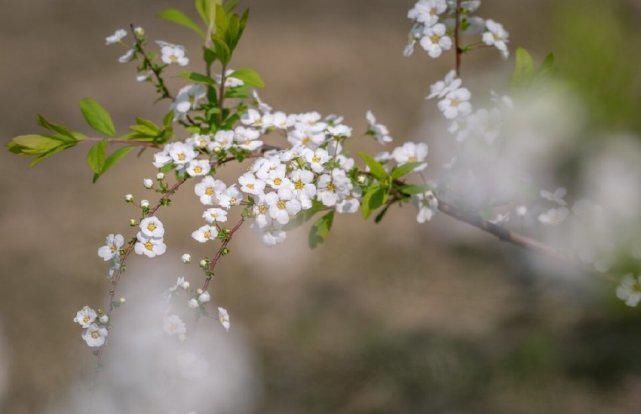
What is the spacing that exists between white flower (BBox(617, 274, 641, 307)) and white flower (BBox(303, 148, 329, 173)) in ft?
1.56

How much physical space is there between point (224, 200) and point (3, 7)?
312cm

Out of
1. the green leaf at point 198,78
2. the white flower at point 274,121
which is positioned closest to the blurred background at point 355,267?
the white flower at point 274,121

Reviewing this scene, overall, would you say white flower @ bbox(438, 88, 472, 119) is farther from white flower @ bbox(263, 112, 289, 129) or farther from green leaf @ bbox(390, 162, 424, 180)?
white flower @ bbox(263, 112, 289, 129)

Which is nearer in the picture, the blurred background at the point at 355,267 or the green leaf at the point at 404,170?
the green leaf at the point at 404,170

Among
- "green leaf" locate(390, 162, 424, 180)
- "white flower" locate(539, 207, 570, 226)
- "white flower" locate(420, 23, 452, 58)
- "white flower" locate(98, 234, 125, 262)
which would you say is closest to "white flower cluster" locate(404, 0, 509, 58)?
"white flower" locate(420, 23, 452, 58)

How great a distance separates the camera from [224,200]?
0.86 m

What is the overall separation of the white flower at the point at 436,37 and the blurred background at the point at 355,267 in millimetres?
328

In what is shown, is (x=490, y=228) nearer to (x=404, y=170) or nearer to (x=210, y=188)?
(x=404, y=170)

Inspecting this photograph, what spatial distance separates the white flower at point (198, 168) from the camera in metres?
0.90

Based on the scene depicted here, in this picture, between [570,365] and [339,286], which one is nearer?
[570,365]

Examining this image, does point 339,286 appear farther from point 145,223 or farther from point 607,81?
point 145,223

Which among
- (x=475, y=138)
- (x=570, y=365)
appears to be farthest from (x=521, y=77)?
(x=570, y=365)

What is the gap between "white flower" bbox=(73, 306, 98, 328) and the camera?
84cm

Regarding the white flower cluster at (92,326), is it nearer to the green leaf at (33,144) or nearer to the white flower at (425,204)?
the green leaf at (33,144)
